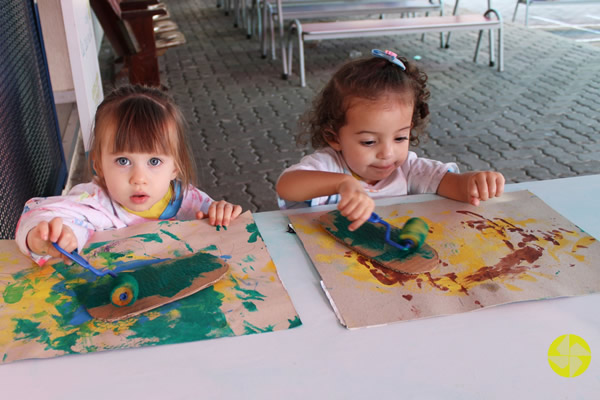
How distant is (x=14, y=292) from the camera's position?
3.15ft

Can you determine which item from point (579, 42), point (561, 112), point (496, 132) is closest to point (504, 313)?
point (496, 132)

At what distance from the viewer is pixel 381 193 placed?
4.95 feet

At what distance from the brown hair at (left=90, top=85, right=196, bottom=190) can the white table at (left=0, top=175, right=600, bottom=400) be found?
0.57 meters

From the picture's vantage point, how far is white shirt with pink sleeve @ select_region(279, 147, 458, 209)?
144 cm

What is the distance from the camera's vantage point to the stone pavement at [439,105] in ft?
11.4

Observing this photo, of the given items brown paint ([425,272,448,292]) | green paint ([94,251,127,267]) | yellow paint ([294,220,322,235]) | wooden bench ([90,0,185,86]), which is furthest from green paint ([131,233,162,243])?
wooden bench ([90,0,185,86])

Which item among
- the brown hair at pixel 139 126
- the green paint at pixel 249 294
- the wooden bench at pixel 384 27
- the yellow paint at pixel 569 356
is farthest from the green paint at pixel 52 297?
the wooden bench at pixel 384 27

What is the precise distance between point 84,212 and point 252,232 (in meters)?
0.39

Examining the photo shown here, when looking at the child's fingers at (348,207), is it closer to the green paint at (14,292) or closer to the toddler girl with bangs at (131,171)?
the toddler girl with bangs at (131,171)

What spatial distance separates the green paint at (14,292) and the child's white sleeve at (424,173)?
929 millimetres

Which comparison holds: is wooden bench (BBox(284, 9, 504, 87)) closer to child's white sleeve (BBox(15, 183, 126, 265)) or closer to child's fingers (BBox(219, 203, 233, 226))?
child's white sleeve (BBox(15, 183, 126, 265))

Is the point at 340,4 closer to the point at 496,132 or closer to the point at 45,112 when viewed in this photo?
the point at 496,132

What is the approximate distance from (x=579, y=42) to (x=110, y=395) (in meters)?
6.68

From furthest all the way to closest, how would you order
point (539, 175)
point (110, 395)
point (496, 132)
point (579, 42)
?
point (579, 42), point (496, 132), point (539, 175), point (110, 395)
